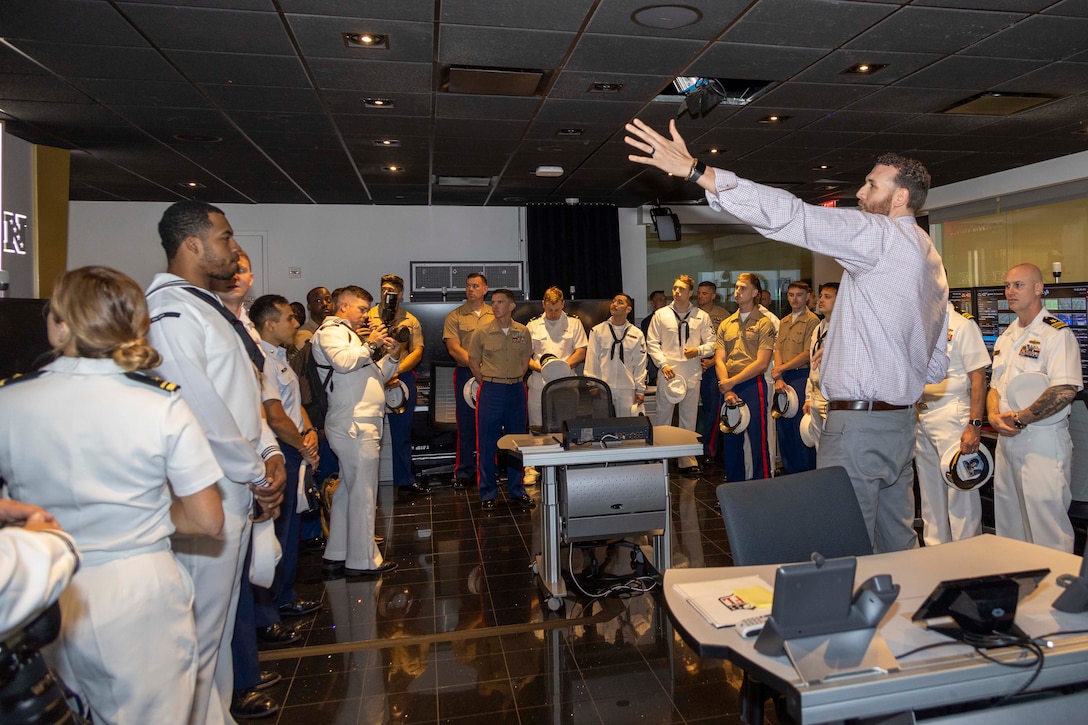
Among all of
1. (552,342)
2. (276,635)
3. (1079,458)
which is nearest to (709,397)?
(552,342)

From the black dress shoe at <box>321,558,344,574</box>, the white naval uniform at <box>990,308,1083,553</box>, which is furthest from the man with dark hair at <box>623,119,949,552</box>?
the black dress shoe at <box>321,558,344,574</box>

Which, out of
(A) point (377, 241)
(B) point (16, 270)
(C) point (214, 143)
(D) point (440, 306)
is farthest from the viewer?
(A) point (377, 241)

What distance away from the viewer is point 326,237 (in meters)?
9.81

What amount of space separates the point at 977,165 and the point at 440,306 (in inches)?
239

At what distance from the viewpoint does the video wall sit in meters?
6.66

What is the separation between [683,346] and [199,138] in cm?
489

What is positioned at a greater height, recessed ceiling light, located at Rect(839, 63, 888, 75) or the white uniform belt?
recessed ceiling light, located at Rect(839, 63, 888, 75)

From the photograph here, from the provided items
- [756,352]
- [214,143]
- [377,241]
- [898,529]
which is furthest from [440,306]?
[898,529]

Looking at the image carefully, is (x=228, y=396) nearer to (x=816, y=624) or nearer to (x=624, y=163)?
(x=816, y=624)

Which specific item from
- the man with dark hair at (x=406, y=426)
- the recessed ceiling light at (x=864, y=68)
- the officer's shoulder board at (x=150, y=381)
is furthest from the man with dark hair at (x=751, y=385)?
the officer's shoulder board at (x=150, y=381)

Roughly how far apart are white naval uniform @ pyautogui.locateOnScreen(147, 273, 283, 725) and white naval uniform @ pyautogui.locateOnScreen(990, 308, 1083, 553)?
3893 millimetres

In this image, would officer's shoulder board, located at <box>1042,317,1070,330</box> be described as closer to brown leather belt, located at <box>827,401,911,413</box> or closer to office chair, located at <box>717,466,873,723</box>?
brown leather belt, located at <box>827,401,911,413</box>

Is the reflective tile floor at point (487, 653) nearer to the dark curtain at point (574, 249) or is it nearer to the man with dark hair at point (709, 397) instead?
the man with dark hair at point (709, 397)

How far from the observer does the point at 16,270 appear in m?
5.88
